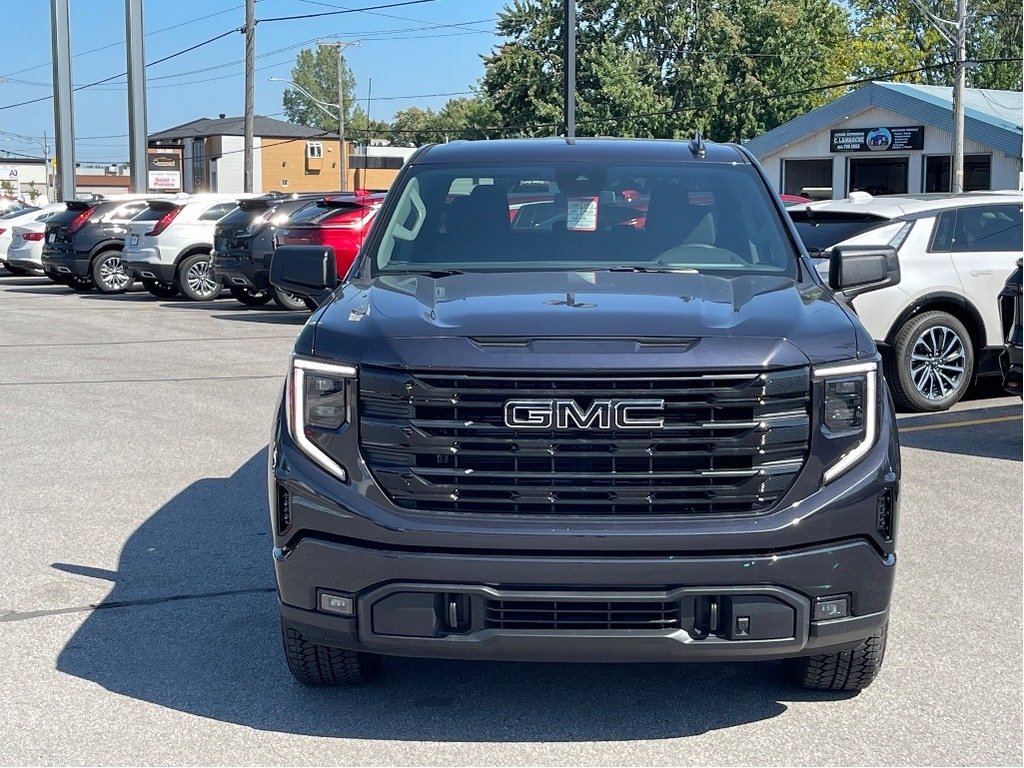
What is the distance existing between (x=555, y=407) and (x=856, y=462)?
90 centimetres

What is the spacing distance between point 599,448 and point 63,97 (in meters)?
37.6

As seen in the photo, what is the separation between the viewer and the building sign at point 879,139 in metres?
44.0

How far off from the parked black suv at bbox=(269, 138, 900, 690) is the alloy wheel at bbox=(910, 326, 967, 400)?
659 centimetres

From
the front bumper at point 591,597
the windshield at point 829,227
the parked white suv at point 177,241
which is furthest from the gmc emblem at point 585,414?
the parked white suv at point 177,241

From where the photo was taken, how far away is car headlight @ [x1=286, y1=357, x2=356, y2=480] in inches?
163

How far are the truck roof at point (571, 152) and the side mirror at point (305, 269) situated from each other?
630mm

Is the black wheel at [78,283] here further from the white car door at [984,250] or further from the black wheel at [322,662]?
the black wheel at [322,662]

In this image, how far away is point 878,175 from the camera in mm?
47812

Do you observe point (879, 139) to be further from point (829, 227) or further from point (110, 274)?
point (829, 227)

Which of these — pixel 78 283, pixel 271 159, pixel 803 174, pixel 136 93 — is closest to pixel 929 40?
pixel 803 174

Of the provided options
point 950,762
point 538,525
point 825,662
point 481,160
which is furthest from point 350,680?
point 481,160

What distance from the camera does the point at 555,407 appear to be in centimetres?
396

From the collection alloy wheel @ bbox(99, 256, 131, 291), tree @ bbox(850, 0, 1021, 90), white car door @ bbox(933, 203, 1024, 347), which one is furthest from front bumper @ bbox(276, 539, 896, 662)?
tree @ bbox(850, 0, 1021, 90)

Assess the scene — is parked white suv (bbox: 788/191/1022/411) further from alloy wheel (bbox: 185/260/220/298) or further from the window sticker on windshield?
alloy wheel (bbox: 185/260/220/298)
